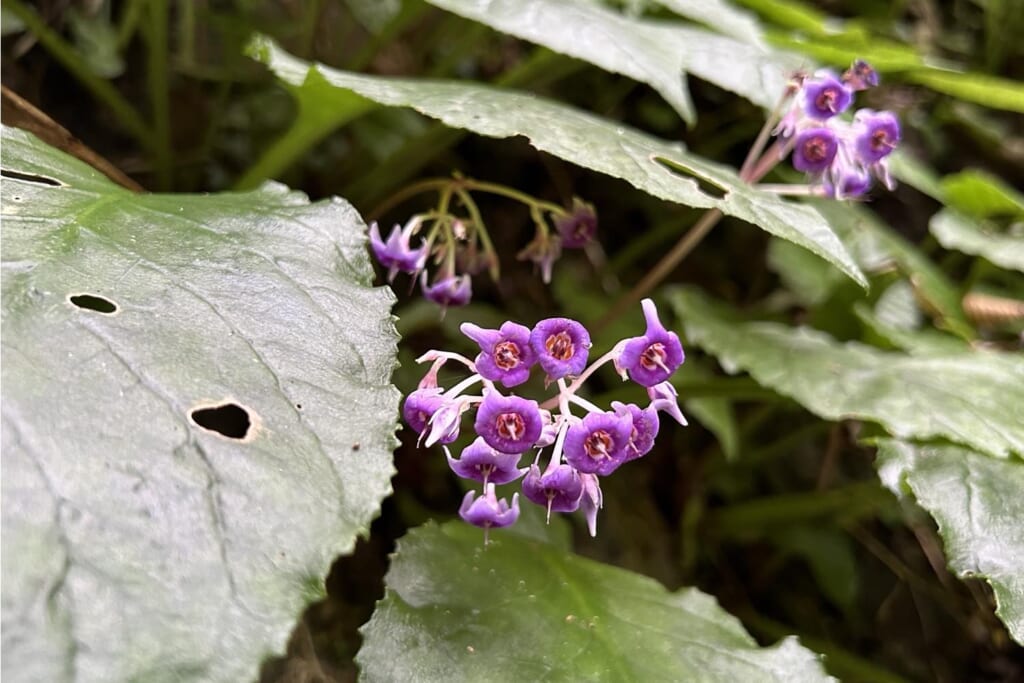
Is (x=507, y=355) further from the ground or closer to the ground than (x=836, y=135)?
closer to the ground

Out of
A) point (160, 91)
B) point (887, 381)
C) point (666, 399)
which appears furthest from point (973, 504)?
point (160, 91)

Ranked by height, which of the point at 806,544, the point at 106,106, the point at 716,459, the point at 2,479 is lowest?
the point at 806,544

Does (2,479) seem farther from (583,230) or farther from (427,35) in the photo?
(427,35)

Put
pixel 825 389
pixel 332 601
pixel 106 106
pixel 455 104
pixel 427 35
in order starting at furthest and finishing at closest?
pixel 427 35 < pixel 106 106 < pixel 332 601 < pixel 825 389 < pixel 455 104

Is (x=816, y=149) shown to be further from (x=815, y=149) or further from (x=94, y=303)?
(x=94, y=303)

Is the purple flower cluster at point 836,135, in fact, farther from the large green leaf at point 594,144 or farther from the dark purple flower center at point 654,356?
the dark purple flower center at point 654,356

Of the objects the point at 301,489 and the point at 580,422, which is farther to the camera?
the point at 580,422

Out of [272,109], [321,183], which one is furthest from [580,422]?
[272,109]
